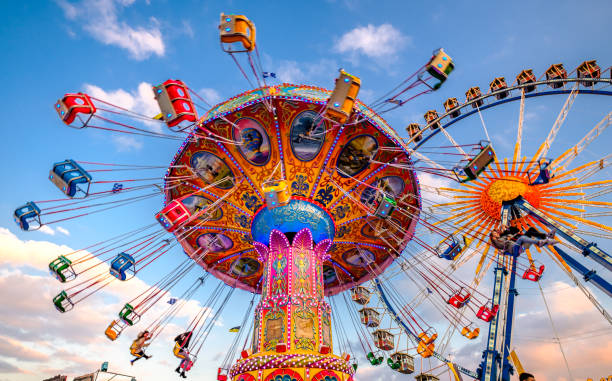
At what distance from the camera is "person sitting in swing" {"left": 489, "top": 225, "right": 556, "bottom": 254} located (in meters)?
10.9

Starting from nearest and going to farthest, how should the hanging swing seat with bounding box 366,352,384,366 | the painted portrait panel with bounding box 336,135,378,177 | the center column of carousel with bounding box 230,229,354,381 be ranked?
1. the center column of carousel with bounding box 230,229,354,381
2. the painted portrait panel with bounding box 336,135,378,177
3. the hanging swing seat with bounding box 366,352,384,366

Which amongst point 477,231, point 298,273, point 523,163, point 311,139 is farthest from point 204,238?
point 523,163

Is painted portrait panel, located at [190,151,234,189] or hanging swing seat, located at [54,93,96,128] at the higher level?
painted portrait panel, located at [190,151,234,189]

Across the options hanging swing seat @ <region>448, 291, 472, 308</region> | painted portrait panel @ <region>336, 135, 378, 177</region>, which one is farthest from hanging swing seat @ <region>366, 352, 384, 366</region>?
painted portrait panel @ <region>336, 135, 378, 177</region>

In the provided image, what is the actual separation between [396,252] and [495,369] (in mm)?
5250

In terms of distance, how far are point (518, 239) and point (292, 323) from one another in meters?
6.64

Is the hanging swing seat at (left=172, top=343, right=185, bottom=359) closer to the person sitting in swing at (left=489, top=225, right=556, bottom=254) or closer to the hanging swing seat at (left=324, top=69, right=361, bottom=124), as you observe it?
the hanging swing seat at (left=324, top=69, right=361, bottom=124)

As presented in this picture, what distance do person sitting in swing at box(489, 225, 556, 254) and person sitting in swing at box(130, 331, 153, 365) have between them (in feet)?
36.2

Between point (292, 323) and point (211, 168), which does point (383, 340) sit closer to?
point (292, 323)

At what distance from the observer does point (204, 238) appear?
46.8ft

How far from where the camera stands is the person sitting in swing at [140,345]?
12.2 metres

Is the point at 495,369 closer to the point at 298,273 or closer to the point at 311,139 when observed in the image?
the point at 298,273

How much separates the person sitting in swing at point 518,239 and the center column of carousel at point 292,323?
5044 millimetres

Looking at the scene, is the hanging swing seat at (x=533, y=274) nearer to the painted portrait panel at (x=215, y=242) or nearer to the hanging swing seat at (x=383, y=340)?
the hanging swing seat at (x=383, y=340)
